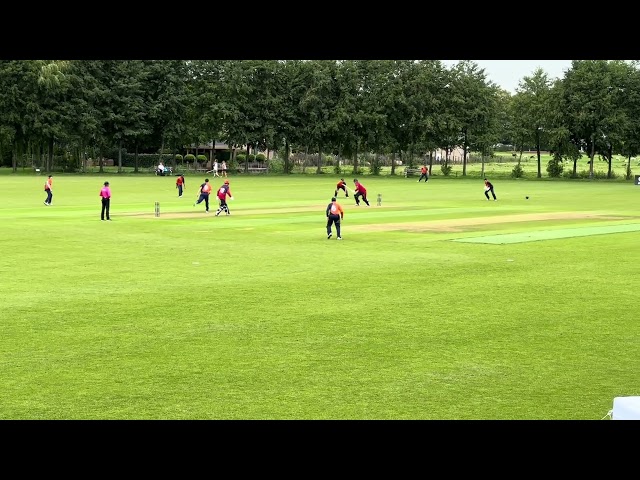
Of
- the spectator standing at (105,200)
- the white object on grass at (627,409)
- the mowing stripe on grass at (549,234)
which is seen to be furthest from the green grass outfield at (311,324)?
the spectator standing at (105,200)

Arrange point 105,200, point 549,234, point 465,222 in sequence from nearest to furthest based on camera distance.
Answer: point 549,234 < point 105,200 < point 465,222

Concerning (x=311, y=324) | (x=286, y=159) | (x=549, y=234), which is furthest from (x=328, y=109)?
(x=311, y=324)

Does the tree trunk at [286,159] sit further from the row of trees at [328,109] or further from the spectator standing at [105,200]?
the spectator standing at [105,200]

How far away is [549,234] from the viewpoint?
37.6 metres

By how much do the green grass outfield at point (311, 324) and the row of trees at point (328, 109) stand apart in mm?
73547

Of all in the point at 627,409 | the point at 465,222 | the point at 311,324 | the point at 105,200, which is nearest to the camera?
the point at 627,409

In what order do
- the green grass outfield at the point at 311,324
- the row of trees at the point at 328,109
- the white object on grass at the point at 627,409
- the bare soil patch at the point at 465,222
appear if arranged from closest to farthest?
the white object on grass at the point at 627,409, the green grass outfield at the point at 311,324, the bare soil patch at the point at 465,222, the row of trees at the point at 328,109

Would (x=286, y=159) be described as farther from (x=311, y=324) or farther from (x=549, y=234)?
(x=311, y=324)

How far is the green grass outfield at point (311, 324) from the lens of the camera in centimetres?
1284

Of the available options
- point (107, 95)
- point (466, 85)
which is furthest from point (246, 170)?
point (466, 85)

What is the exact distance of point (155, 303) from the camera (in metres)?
20.4

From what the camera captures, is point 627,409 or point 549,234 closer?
Answer: point 627,409

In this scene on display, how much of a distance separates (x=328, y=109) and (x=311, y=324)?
10024 cm

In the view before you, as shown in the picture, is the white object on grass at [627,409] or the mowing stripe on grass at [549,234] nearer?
the white object on grass at [627,409]
